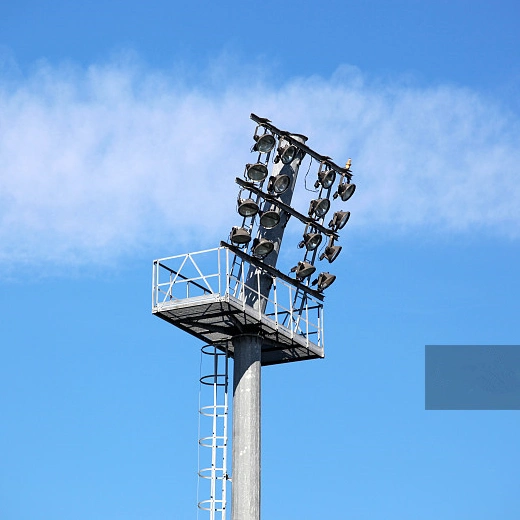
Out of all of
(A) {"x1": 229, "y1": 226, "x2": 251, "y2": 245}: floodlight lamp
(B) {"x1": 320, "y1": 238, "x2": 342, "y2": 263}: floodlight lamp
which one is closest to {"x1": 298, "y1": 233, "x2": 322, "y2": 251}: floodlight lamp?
(B) {"x1": 320, "y1": 238, "x2": 342, "y2": 263}: floodlight lamp

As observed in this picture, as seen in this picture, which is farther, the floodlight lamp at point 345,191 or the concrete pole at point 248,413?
the floodlight lamp at point 345,191

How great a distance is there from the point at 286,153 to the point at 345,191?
2.97 meters

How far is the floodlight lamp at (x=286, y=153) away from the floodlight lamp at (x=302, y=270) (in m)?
4.14

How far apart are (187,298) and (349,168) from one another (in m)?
10.5

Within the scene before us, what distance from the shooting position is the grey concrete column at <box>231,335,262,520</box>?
6650 cm

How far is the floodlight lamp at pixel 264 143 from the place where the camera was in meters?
70.3

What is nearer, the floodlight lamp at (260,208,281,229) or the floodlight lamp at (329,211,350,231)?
the floodlight lamp at (260,208,281,229)

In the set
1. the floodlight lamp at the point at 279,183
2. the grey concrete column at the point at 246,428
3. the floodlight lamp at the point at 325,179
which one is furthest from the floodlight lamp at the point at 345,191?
the grey concrete column at the point at 246,428

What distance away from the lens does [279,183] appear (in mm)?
71000

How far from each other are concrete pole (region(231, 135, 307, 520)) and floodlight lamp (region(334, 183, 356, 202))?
3886 millimetres

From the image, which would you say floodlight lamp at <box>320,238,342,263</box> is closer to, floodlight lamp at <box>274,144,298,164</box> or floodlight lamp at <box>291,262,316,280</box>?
floodlight lamp at <box>291,262,316,280</box>

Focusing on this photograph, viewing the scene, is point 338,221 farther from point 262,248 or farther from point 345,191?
point 262,248

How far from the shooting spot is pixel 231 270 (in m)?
67.7

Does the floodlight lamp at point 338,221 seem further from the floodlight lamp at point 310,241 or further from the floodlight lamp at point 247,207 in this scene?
the floodlight lamp at point 247,207
